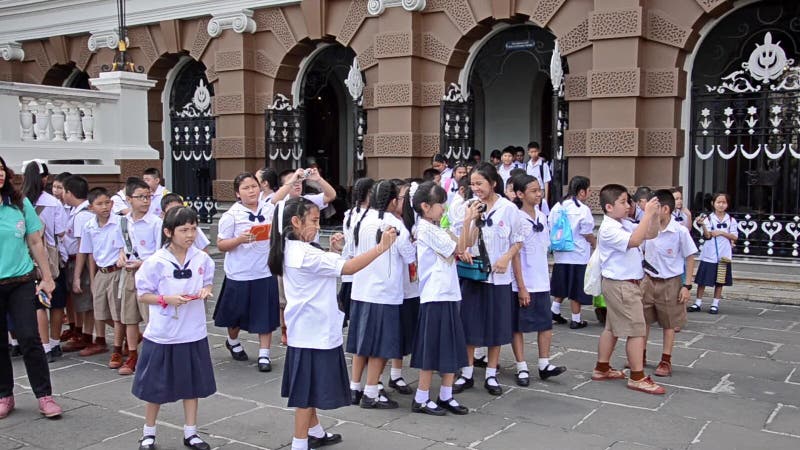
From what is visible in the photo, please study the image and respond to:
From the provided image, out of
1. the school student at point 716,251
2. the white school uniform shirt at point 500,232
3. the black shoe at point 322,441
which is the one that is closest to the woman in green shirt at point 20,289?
the black shoe at point 322,441

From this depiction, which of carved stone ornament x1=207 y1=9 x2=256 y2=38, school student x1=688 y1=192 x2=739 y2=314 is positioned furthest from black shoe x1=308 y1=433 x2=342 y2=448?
carved stone ornament x1=207 y1=9 x2=256 y2=38

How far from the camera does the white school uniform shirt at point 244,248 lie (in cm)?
656

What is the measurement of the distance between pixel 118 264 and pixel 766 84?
8700 millimetres

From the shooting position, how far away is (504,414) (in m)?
5.39

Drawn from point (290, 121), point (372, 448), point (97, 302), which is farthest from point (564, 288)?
point (290, 121)

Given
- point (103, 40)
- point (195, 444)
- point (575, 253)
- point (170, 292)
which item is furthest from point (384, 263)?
point (103, 40)

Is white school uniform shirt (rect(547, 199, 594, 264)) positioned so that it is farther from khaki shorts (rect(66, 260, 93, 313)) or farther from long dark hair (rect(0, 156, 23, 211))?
long dark hair (rect(0, 156, 23, 211))

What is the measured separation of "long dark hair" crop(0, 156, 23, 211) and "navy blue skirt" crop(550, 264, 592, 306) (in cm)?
533

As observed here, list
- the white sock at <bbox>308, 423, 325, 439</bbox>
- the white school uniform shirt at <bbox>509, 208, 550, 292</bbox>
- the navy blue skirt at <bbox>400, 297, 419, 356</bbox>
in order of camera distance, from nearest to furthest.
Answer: the white sock at <bbox>308, 423, 325, 439</bbox>, the navy blue skirt at <bbox>400, 297, 419, 356</bbox>, the white school uniform shirt at <bbox>509, 208, 550, 292</bbox>

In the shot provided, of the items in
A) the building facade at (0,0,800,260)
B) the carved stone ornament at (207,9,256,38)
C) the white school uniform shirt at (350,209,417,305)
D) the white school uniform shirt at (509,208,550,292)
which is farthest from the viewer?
the carved stone ornament at (207,9,256,38)

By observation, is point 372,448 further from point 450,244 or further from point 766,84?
point 766,84

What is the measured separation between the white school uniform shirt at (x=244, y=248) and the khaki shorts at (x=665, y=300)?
10.5ft

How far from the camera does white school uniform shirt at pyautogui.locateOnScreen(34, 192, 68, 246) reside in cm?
702

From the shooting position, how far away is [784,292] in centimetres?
970
